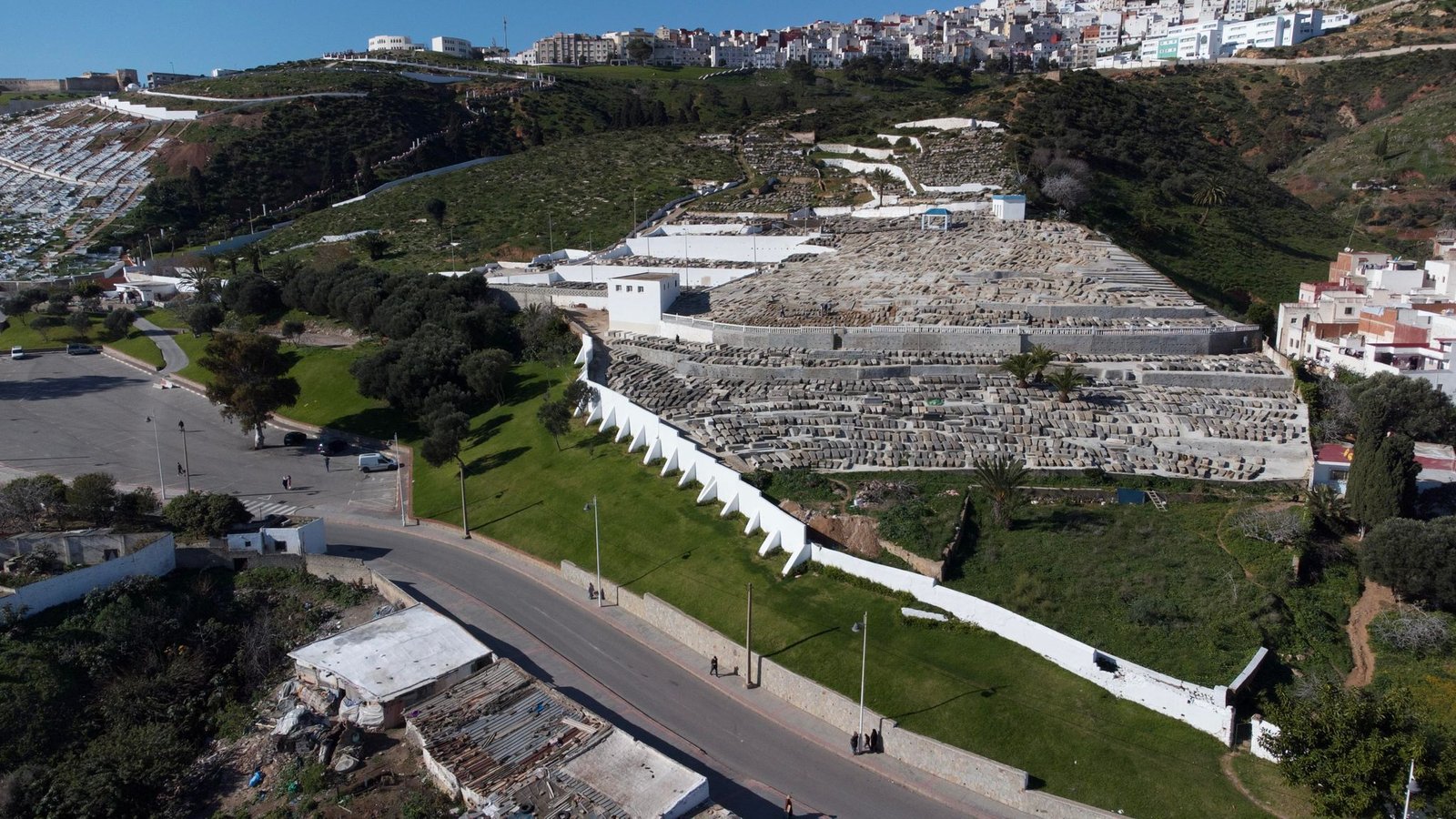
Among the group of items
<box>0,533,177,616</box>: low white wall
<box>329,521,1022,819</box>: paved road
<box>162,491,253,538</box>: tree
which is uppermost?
<box>162,491,253,538</box>: tree

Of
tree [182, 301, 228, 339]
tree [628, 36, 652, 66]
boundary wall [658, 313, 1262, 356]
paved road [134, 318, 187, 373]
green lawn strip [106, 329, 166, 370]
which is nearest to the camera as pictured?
boundary wall [658, 313, 1262, 356]

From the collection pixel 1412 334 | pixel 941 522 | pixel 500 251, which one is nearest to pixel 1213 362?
pixel 1412 334

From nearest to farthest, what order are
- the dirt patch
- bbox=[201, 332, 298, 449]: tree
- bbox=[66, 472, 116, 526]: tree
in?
bbox=[66, 472, 116, 526]: tree
bbox=[201, 332, 298, 449]: tree
the dirt patch

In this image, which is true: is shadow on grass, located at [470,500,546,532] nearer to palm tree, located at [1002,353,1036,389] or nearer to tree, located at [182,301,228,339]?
palm tree, located at [1002,353,1036,389]

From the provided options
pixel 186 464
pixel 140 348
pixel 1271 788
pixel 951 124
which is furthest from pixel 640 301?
pixel 951 124

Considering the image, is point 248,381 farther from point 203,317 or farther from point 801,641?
point 801,641

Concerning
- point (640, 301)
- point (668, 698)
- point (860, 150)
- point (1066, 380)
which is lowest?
point (668, 698)

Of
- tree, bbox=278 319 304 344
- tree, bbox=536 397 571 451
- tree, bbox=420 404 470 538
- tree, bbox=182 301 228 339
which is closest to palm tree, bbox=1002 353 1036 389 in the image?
tree, bbox=536 397 571 451
